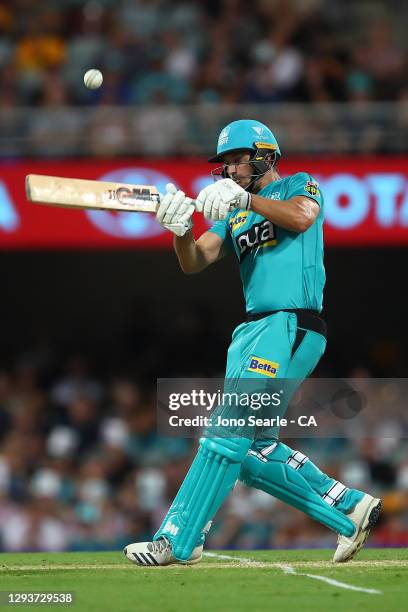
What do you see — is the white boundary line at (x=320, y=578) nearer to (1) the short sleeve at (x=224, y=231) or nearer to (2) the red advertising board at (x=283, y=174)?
(1) the short sleeve at (x=224, y=231)

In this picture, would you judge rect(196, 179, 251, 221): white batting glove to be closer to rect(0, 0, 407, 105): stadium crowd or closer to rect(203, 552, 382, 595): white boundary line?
rect(203, 552, 382, 595): white boundary line

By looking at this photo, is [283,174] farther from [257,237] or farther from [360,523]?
[360,523]

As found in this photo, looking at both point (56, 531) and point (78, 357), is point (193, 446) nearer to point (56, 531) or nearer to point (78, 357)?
point (56, 531)

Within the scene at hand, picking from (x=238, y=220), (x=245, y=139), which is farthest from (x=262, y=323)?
(x=245, y=139)

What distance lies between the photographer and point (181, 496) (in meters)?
5.88

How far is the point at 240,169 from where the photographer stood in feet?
20.6

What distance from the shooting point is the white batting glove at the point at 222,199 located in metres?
5.76

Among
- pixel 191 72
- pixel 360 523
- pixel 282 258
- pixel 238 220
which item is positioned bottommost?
pixel 360 523

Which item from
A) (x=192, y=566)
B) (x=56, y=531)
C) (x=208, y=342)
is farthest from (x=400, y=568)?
(x=208, y=342)

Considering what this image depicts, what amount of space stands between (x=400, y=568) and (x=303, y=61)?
8.40 meters

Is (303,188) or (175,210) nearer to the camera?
(175,210)

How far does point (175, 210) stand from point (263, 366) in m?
0.91

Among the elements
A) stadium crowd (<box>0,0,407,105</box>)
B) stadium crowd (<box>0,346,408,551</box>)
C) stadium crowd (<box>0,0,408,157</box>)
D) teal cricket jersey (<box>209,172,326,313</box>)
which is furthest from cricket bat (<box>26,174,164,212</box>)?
stadium crowd (<box>0,0,407,105</box>)

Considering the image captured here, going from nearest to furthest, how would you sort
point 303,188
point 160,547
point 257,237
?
point 160,547
point 303,188
point 257,237
